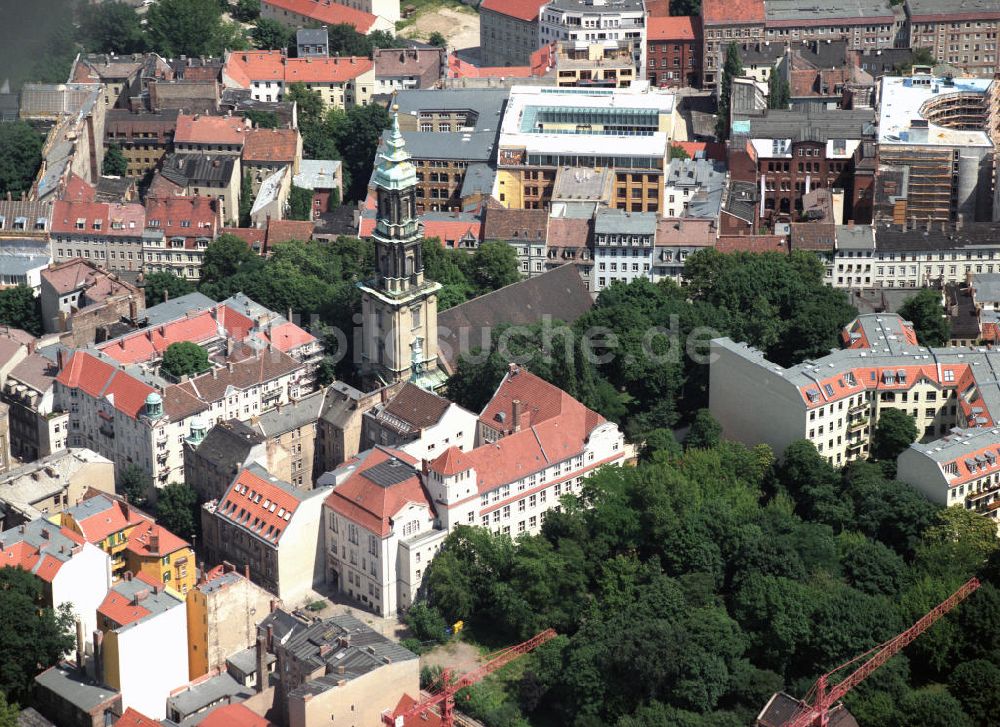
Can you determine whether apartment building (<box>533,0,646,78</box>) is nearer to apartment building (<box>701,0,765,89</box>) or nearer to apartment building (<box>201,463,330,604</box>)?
apartment building (<box>701,0,765,89</box>)

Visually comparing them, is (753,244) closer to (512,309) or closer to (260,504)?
(512,309)

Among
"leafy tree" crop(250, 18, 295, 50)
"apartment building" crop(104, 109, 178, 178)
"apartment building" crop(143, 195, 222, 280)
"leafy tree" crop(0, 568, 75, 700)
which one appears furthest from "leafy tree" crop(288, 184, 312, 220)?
"leafy tree" crop(0, 568, 75, 700)

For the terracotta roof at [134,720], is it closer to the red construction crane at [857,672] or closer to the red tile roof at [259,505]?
the red tile roof at [259,505]

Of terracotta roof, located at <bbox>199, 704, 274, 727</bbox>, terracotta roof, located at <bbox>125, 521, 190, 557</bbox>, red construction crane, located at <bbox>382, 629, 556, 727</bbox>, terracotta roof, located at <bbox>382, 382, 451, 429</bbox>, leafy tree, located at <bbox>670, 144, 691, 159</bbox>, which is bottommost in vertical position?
red construction crane, located at <bbox>382, 629, 556, 727</bbox>

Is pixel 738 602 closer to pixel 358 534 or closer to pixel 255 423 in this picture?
pixel 358 534

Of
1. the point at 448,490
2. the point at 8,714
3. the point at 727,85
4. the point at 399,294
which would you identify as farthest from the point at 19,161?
the point at 8,714

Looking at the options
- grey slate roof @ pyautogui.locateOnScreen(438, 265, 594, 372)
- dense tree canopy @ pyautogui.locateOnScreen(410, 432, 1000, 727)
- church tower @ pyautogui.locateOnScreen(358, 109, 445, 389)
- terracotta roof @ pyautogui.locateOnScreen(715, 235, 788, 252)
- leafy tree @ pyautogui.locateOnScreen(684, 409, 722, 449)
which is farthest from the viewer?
terracotta roof @ pyautogui.locateOnScreen(715, 235, 788, 252)

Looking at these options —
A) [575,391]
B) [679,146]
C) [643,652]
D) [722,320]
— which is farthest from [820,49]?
[643,652]
